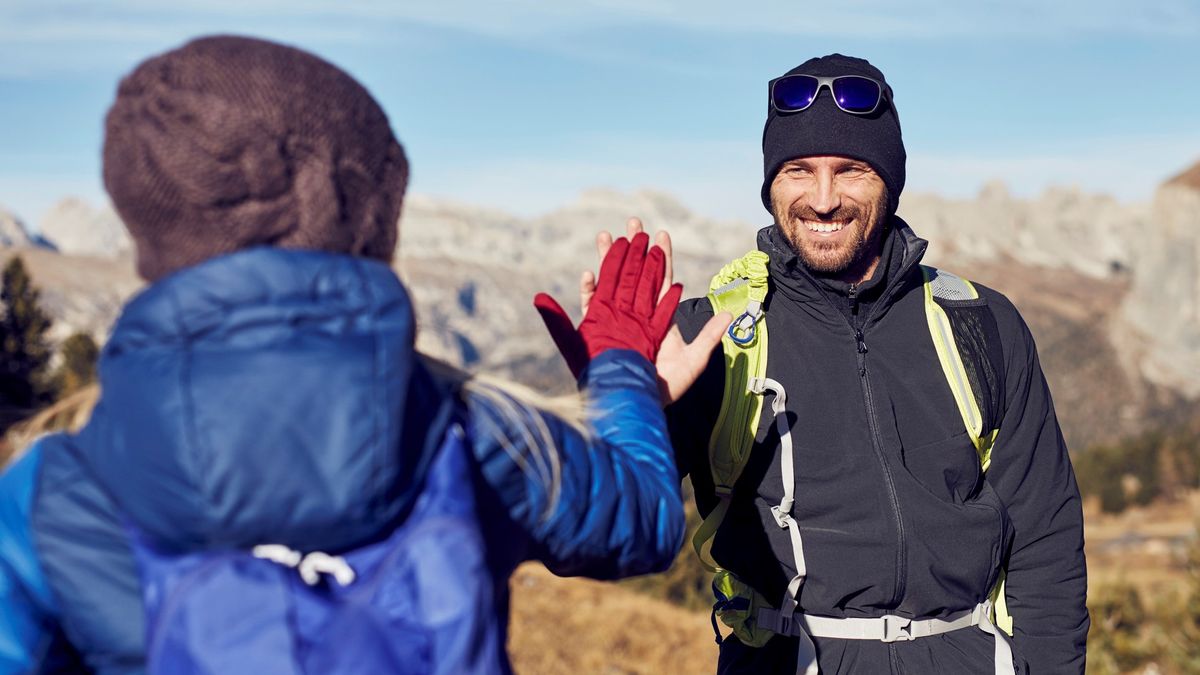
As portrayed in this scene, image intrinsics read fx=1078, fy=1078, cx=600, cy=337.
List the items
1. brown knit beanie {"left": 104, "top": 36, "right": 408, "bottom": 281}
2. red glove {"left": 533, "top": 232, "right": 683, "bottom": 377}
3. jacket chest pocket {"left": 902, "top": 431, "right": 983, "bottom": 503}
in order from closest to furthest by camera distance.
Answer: brown knit beanie {"left": 104, "top": 36, "right": 408, "bottom": 281}
red glove {"left": 533, "top": 232, "right": 683, "bottom": 377}
jacket chest pocket {"left": 902, "top": 431, "right": 983, "bottom": 503}

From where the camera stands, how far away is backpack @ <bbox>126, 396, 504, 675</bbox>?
1.70 metres

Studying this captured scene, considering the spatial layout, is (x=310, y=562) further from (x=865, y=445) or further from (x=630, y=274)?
(x=865, y=445)

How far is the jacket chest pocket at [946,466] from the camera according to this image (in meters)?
3.59

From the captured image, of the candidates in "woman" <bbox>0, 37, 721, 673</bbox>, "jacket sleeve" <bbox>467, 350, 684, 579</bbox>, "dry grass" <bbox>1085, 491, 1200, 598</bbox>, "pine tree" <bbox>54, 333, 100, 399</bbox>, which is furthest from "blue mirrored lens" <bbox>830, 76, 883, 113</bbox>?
"pine tree" <bbox>54, 333, 100, 399</bbox>

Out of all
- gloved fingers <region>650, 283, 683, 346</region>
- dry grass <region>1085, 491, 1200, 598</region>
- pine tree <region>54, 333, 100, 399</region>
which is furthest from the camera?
pine tree <region>54, 333, 100, 399</region>

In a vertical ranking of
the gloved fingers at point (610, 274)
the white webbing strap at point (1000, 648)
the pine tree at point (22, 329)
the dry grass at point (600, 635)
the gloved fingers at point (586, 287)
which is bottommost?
the pine tree at point (22, 329)

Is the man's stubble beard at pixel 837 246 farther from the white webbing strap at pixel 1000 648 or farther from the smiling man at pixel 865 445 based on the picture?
the white webbing strap at pixel 1000 648

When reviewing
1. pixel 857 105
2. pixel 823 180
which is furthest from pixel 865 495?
pixel 857 105

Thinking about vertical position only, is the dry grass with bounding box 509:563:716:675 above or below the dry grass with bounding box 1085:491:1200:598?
above

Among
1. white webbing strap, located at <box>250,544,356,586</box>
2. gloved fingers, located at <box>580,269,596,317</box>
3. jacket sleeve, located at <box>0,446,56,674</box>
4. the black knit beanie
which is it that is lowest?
jacket sleeve, located at <box>0,446,56,674</box>

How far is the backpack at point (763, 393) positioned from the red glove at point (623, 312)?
103cm

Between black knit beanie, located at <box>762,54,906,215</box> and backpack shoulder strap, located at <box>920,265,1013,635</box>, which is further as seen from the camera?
Result: black knit beanie, located at <box>762,54,906,215</box>

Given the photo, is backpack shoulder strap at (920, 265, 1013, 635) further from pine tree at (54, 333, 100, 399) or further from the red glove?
pine tree at (54, 333, 100, 399)

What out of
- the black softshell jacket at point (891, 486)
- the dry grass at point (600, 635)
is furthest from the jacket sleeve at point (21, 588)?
the dry grass at point (600, 635)
